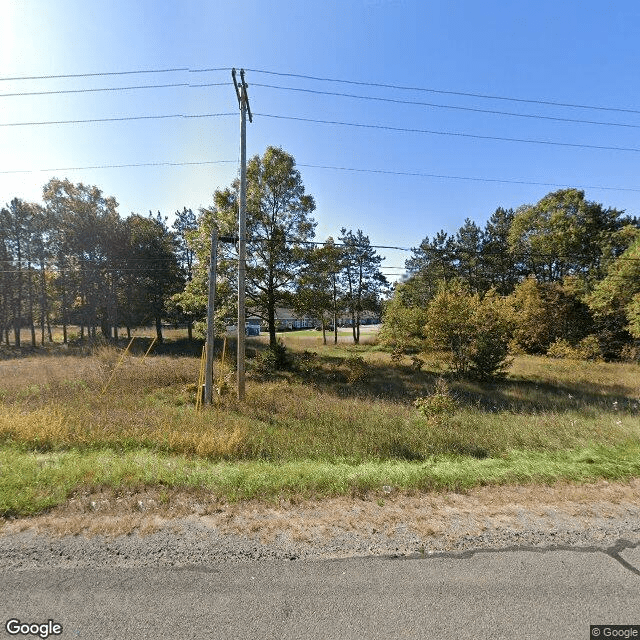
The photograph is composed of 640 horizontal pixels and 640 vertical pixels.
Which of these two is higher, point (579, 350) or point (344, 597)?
point (344, 597)

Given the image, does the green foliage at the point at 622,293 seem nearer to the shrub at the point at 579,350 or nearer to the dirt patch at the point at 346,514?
the shrub at the point at 579,350

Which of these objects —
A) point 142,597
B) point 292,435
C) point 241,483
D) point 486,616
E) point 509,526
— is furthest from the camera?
point 292,435

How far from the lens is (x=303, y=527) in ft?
11.0

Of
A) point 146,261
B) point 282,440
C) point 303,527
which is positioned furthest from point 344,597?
point 146,261

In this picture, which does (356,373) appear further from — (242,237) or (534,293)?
(534,293)

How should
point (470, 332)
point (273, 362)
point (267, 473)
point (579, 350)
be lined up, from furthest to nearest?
point (579, 350), point (470, 332), point (273, 362), point (267, 473)

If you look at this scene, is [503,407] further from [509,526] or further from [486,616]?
[486,616]

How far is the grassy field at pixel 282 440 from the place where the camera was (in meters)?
4.35

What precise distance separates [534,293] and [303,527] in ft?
110

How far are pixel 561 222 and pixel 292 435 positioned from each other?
126ft

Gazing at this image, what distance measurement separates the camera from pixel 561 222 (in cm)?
3244

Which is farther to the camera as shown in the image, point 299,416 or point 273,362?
point 273,362

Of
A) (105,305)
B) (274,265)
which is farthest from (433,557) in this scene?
(105,305)

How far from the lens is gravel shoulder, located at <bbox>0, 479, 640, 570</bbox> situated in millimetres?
2928
